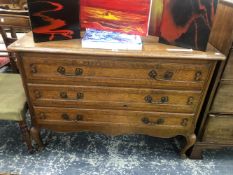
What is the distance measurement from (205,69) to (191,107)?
0.97 ft

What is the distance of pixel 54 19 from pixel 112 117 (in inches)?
30.2

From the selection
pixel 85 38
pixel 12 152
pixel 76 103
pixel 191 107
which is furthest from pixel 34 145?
pixel 191 107

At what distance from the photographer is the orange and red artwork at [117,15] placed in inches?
48.9

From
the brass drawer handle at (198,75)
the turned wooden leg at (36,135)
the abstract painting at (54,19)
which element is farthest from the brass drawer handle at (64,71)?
the brass drawer handle at (198,75)

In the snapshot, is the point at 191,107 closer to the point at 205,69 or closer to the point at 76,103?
the point at 205,69

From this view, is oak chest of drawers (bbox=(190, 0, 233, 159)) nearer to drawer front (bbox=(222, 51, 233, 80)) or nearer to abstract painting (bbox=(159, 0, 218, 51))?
drawer front (bbox=(222, 51, 233, 80))

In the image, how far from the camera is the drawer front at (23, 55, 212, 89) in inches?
48.9

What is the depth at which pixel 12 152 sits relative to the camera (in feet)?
5.58

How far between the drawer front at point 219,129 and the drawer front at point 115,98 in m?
0.22

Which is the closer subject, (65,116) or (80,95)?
(80,95)

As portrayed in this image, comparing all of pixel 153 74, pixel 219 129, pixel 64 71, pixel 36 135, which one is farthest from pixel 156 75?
pixel 36 135

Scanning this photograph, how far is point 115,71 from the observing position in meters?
1.27

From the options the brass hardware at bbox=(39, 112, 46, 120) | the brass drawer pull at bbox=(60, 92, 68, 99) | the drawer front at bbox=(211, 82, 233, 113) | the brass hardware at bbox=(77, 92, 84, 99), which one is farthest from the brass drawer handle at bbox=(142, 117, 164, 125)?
the brass hardware at bbox=(39, 112, 46, 120)

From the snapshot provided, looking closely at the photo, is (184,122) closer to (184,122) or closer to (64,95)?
(184,122)
